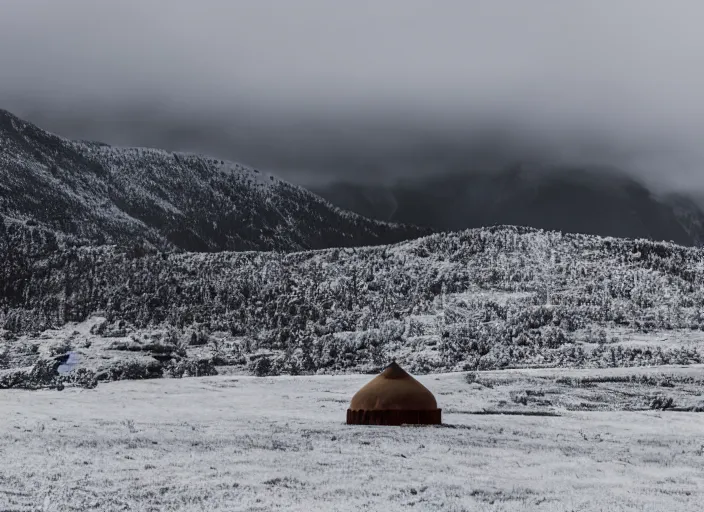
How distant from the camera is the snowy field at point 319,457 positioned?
93.8ft

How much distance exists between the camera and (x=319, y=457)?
39031 millimetres

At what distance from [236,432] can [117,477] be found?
736 inches

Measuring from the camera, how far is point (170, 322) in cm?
18562

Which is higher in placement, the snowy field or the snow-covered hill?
the snow-covered hill

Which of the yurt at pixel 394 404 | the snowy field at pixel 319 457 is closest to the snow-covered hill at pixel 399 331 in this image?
the snowy field at pixel 319 457

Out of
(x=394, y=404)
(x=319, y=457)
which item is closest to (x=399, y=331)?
(x=394, y=404)

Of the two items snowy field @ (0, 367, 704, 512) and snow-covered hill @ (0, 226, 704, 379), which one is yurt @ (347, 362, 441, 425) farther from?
snow-covered hill @ (0, 226, 704, 379)

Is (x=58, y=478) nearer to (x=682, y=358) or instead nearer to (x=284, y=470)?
(x=284, y=470)

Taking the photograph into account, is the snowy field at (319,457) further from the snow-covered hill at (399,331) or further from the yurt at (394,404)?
the snow-covered hill at (399,331)

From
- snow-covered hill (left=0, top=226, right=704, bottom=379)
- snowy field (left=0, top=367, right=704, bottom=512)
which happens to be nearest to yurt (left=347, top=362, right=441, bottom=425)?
snowy field (left=0, top=367, right=704, bottom=512)

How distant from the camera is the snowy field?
28.6m

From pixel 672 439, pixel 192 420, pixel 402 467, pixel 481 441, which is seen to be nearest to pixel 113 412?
pixel 192 420

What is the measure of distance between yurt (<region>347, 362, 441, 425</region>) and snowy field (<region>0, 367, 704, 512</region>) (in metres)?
2.60

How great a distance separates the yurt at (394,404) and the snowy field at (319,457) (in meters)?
2.60
